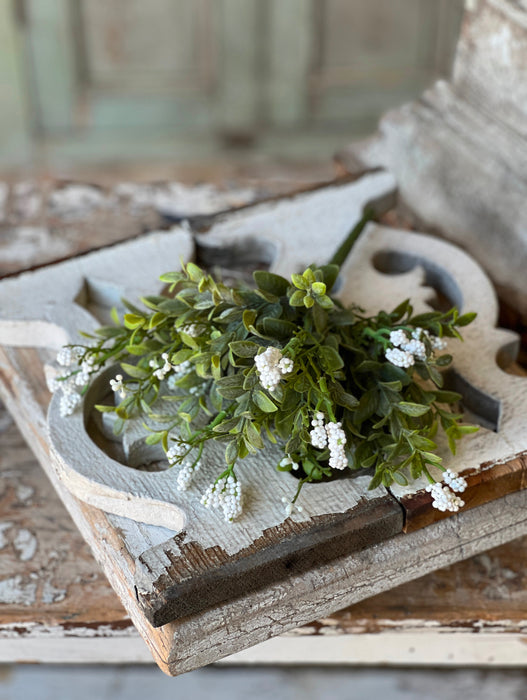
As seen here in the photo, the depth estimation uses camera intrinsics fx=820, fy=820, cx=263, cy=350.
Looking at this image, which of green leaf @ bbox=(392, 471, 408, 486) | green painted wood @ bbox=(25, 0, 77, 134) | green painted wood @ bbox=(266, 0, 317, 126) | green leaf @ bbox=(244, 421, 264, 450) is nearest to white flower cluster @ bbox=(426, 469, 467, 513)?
green leaf @ bbox=(392, 471, 408, 486)

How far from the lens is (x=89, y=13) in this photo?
2.17m

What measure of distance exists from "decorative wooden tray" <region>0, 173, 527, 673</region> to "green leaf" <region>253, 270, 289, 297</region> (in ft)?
0.48

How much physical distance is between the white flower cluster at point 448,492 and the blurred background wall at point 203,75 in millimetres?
1789

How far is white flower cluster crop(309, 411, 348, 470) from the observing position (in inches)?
23.5

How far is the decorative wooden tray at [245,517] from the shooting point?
61 cm

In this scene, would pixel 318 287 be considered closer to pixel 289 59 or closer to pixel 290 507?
pixel 290 507

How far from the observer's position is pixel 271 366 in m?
0.59

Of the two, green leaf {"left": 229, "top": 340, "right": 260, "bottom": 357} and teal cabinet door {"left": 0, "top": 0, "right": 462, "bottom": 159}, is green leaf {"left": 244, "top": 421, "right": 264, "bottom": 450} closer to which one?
green leaf {"left": 229, "top": 340, "right": 260, "bottom": 357}

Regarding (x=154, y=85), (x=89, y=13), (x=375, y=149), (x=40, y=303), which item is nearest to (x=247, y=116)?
(x=154, y=85)

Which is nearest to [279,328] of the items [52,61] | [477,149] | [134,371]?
[134,371]

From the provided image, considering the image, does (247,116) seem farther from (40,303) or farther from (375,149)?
(40,303)

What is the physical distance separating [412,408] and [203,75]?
1874 millimetres

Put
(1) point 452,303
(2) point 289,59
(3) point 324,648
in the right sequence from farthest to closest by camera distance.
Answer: (2) point 289,59 < (1) point 452,303 < (3) point 324,648

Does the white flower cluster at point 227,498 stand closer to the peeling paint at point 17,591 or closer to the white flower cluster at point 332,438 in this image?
the white flower cluster at point 332,438
